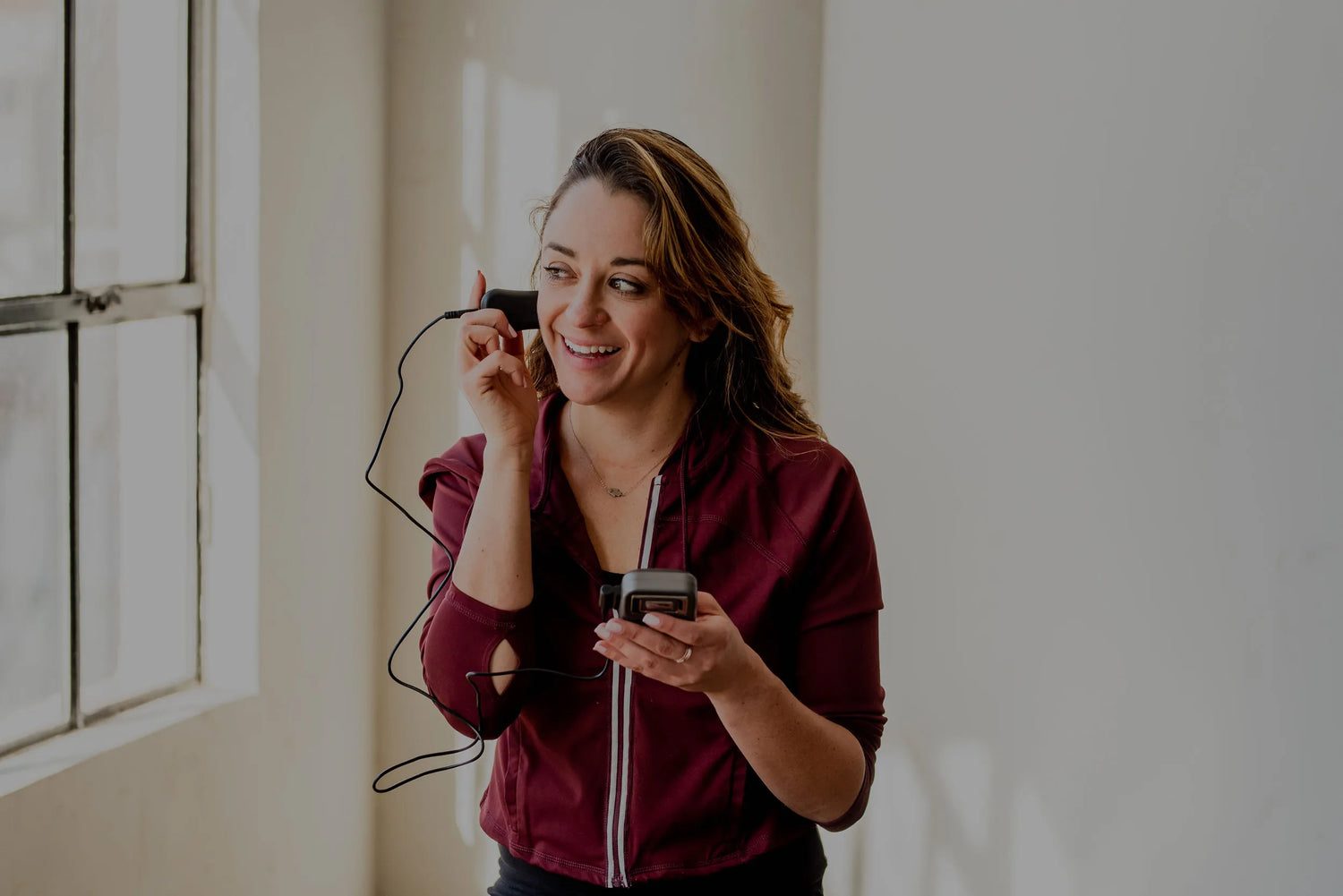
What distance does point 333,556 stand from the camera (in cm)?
277

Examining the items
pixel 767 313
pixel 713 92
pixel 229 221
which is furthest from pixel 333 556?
pixel 767 313

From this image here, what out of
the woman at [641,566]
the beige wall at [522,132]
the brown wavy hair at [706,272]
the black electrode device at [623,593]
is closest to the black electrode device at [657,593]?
the black electrode device at [623,593]

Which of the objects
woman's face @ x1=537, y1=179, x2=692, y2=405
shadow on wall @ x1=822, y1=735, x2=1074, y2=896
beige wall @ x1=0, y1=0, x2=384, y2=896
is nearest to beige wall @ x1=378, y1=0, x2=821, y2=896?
beige wall @ x1=0, y1=0, x2=384, y2=896

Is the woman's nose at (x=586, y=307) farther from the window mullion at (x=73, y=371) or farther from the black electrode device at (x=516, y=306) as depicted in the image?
the window mullion at (x=73, y=371)

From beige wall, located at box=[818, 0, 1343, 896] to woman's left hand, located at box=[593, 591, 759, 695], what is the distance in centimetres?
45

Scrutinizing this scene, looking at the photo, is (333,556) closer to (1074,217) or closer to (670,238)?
(670,238)

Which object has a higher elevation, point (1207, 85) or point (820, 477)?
point (1207, 85)

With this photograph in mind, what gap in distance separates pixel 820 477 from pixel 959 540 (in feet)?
2.08

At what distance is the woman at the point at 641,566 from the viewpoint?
1.35 metres

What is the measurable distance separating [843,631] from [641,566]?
242mm

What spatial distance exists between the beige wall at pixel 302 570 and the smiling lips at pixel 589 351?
1.14 m

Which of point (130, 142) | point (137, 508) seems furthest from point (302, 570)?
point (130, 142)

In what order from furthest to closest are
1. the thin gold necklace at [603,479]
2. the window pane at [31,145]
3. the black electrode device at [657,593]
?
the window pane at [31,145], the thin gold necklace at [603,479], the black electrode device at [657,593]

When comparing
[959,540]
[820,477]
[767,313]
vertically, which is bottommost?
[959,540]
